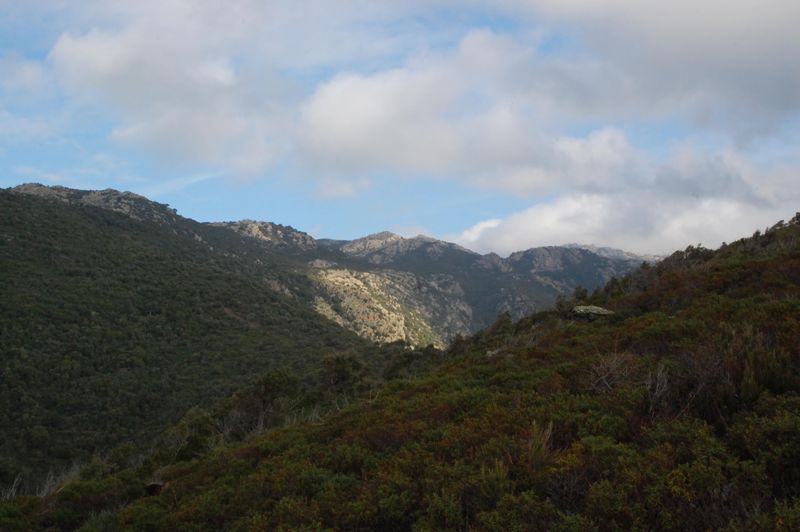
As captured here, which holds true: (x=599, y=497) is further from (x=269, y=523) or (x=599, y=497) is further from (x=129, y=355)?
(x=129, y=355)

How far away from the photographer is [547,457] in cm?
655

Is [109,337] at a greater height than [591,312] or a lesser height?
lesser

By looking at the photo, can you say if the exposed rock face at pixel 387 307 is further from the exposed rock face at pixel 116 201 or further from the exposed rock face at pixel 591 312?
the exposed rock face at pixel 591 312

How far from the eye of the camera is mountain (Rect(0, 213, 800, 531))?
5101mm

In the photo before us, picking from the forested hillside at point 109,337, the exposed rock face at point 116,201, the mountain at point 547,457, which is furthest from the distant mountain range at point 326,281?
the mountain at point 547,457

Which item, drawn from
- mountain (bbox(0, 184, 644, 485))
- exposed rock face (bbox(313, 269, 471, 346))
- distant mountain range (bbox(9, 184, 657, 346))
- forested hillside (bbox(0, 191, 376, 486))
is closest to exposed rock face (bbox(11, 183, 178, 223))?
distant mountain range (bbox(9, 184, 657, 346))

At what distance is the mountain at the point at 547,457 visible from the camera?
510 cm

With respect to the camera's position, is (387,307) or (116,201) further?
(116,201)

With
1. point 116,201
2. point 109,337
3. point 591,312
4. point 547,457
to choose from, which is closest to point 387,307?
point 116,201

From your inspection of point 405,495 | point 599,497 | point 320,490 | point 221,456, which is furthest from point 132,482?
point 599,497

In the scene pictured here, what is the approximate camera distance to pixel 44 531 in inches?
387

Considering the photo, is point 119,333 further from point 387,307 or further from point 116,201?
point 116,201

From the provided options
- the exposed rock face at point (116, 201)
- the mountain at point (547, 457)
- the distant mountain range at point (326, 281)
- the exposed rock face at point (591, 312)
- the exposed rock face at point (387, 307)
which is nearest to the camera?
the mountain at point (547, 457)

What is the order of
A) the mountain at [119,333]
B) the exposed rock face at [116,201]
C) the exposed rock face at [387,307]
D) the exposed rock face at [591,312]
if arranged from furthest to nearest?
the exposed rock face at [116,201]
the exposed rock face at [387,307]
the mountain at [119,333]
the exposed rock face at [591,312]
